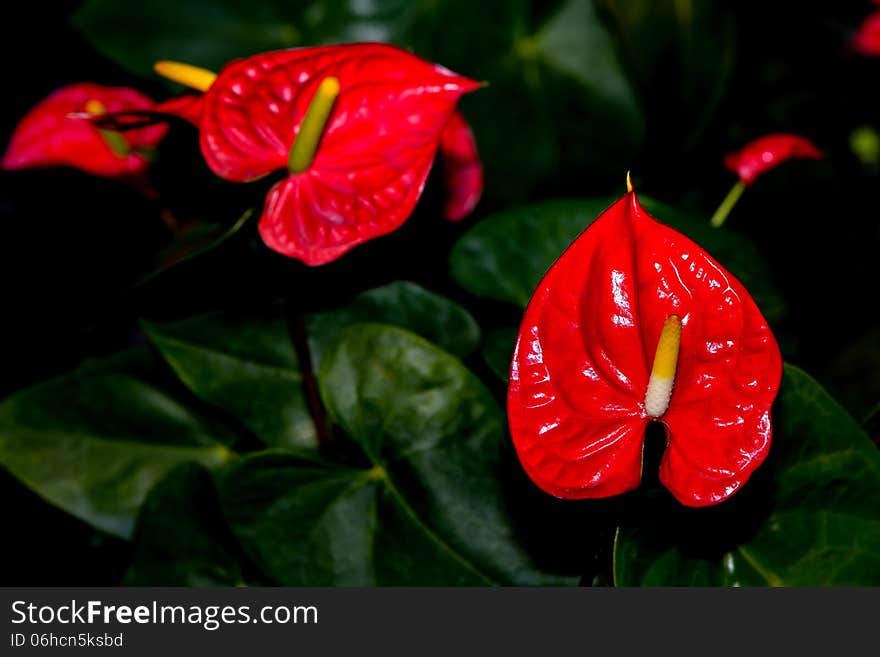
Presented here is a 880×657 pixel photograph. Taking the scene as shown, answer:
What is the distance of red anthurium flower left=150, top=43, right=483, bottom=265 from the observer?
2.10 feet

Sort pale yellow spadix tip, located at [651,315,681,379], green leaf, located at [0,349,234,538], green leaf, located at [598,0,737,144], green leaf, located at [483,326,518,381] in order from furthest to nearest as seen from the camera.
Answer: green leaf, located at [598,0,737,144]
green leaf, located at [0,349,234,538]
green leaf, located at [483,326,518,381]
pale yellow spadix tip, located at [651,315,681,379]

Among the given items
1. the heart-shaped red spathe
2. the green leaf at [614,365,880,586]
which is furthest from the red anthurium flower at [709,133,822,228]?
the heart-shaped red spathe

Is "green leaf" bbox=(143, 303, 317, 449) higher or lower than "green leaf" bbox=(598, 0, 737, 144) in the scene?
lower

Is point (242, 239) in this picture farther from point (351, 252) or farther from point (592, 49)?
point (592, 49)

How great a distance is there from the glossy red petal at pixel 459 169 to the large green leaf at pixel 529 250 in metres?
0.05

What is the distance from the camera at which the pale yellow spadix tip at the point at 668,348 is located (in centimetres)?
50

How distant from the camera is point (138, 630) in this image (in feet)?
2.25

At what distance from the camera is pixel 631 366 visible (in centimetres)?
56

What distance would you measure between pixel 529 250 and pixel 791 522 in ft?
1.16

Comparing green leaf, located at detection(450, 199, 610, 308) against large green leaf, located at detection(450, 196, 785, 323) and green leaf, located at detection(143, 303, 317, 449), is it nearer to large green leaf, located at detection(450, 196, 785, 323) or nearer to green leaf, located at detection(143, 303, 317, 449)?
large green leaf, located at detection(450, 196, 785, 323)

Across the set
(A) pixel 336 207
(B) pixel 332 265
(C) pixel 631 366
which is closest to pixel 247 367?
(B) pixel 332 265

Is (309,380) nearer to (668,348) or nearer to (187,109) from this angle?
(187,109)

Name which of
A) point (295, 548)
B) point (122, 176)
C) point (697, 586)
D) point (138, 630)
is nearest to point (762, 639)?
point (697, 586)

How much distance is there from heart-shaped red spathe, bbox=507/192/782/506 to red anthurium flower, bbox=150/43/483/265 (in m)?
0.17
